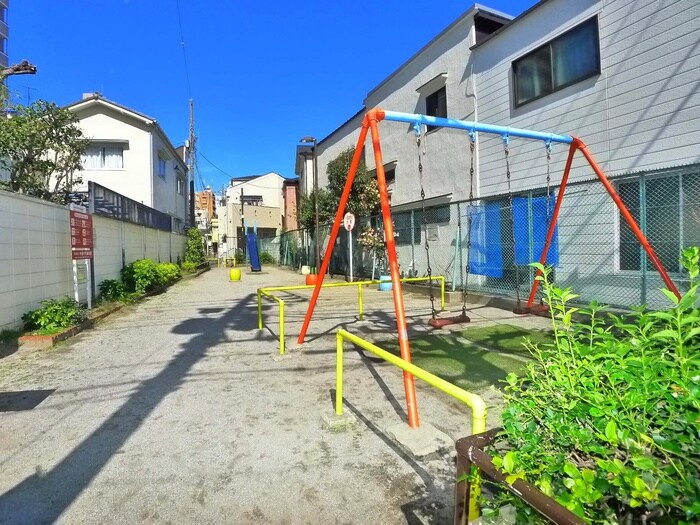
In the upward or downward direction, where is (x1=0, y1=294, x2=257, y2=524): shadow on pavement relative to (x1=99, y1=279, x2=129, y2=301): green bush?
downward

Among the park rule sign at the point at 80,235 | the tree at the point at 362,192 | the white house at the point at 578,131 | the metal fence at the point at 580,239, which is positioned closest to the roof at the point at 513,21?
the white house at the point at 578,131

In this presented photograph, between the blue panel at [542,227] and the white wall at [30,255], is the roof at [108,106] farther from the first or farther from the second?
the blue panel at [542,227]

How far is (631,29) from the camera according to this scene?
7512 millimetres

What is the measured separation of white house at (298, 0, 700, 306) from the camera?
6.75 meters

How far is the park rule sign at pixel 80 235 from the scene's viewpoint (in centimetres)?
820

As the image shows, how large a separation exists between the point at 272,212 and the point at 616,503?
45829mm

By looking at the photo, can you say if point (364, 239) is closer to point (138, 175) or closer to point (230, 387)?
point (230, 387)

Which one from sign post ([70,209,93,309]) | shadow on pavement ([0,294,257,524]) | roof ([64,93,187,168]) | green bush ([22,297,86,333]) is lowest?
shadow on pavement ([0,294,257,524])

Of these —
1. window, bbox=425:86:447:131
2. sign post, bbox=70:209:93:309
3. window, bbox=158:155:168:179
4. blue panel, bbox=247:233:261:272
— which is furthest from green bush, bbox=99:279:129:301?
blue panel, bbox=247:233:261:272

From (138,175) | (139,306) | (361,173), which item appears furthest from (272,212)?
(139,306)

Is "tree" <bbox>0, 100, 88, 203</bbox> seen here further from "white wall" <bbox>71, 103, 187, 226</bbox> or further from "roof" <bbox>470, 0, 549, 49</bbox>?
"roof" <bbox>470, 0, 549, 49</bbox>

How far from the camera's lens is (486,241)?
400 inches

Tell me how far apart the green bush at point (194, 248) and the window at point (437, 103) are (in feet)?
56.3

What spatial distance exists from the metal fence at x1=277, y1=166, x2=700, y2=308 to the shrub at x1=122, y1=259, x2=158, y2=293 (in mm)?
7784
